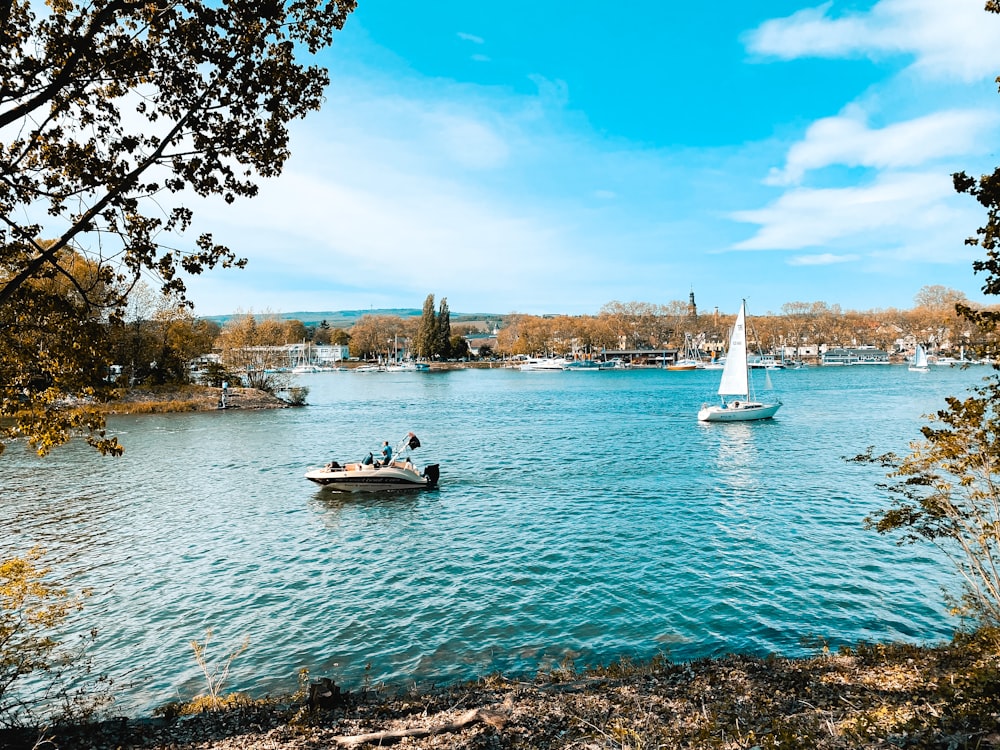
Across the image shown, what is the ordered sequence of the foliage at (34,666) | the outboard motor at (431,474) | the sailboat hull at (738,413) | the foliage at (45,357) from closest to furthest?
the foliage at (45,357)
the foliage at (34,666)
the outboard motor at (431,474)
the sailboat hull at (738,413)

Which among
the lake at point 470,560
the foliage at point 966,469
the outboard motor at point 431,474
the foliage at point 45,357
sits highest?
the foliage at point 45,357

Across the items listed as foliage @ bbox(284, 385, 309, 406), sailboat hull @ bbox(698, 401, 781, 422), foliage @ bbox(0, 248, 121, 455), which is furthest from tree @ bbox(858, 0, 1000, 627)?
foliage @ bbox(284, 385, 309, 406)

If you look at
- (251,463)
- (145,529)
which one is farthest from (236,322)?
(145,529)

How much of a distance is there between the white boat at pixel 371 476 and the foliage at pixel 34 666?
14540mm

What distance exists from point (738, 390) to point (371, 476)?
4261cm

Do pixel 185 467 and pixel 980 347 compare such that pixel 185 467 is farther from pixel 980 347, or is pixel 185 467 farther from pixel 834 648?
pixel 980 347

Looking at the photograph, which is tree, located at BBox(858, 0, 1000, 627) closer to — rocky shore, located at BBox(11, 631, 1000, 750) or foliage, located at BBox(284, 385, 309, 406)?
rocky shore, located at BBox(11, 631, 1000, 750)

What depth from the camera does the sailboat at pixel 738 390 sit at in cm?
5625

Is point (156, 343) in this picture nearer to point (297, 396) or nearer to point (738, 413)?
point (297, 396)

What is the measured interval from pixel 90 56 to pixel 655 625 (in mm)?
15595

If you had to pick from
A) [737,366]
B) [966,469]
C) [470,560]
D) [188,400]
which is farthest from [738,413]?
[188,400]

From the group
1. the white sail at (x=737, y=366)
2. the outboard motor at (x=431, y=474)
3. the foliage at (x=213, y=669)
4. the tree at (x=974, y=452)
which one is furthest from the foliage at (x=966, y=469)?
the white sail at (x=737, y=366)

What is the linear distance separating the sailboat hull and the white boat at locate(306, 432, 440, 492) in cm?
3507

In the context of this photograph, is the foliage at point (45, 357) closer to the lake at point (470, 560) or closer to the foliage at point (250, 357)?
the lake at point (470, 560)
